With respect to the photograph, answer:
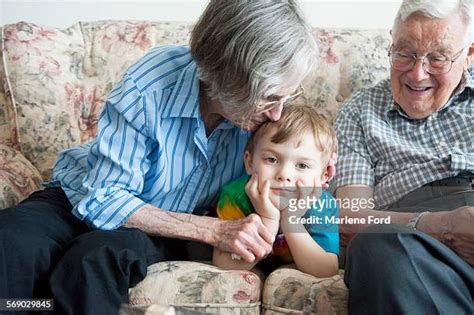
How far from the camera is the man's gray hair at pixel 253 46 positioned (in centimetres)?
141

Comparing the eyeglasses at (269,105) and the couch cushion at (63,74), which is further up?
the eyeglasses at (269,105)

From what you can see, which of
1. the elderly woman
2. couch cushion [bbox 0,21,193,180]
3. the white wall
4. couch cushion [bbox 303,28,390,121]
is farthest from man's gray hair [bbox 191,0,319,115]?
the white wall

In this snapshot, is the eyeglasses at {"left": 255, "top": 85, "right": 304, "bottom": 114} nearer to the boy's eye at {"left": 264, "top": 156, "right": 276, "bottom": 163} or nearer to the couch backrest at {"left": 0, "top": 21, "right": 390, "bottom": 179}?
the boy's eye at {"left": 264, "top": 156, "right": 276, "bottom": 163}

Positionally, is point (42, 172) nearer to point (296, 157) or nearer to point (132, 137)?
point (132, 137)

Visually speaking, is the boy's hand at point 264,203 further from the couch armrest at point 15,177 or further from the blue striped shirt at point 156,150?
the couch armrest at point 15,177

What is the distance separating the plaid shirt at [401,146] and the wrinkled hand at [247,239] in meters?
0.27

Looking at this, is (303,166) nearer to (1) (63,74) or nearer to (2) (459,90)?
(2) (459,90)

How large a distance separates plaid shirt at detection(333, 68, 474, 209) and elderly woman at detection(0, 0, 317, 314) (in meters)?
0.28

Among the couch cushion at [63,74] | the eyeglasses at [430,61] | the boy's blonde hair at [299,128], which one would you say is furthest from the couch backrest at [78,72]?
the boy's blonde hair at [299,128]

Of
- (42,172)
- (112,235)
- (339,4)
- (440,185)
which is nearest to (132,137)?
(112,235)

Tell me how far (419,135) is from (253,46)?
52 cm

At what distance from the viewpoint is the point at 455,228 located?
4.70 ft

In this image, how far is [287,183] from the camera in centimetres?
149

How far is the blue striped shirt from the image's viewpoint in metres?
1.50
